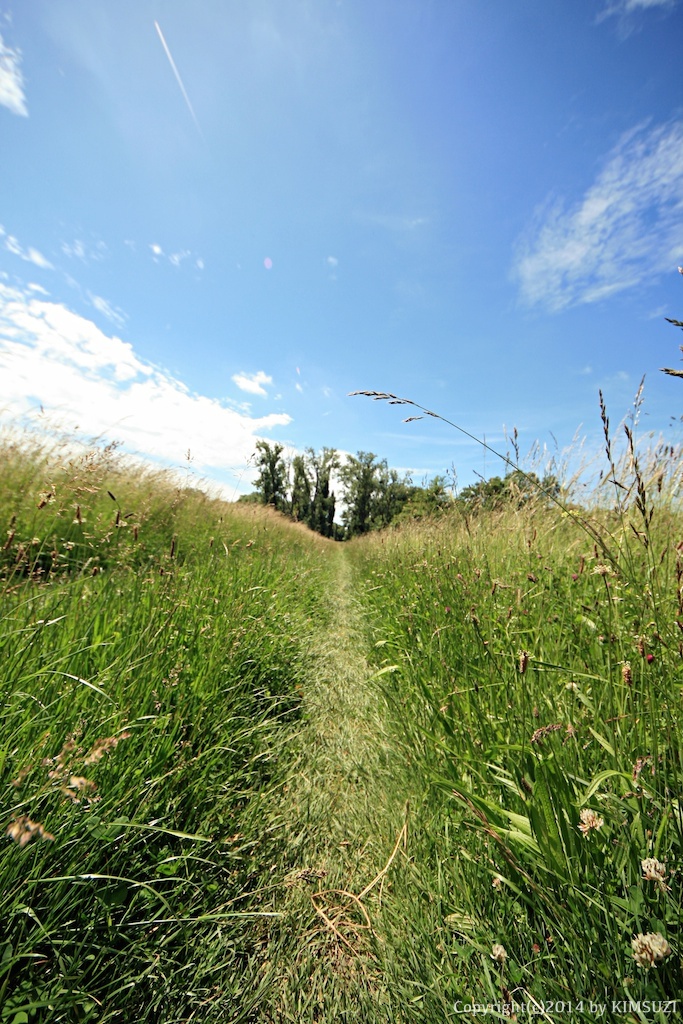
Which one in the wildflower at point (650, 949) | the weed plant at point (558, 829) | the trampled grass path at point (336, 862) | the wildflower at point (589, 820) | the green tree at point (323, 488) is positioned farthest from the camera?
the green tree at point (323, 488)

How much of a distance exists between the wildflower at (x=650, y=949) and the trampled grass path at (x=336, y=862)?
31.2 inches

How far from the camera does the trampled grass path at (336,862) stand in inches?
45.3

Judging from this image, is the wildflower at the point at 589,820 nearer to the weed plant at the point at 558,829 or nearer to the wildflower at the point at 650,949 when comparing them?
the weed plant at the point at 558,829

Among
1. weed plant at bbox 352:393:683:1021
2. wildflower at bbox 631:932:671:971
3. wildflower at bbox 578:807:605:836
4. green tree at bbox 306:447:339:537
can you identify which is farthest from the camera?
green tree at bbox 306:447:339:537

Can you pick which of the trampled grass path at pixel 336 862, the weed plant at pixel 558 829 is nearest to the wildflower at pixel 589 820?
the weed plant at pixel 558 829

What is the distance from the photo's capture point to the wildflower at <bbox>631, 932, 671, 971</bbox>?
2.27ft

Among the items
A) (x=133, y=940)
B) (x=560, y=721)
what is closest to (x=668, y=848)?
(x=560, y=721)

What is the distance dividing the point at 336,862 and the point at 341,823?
8.6 inches

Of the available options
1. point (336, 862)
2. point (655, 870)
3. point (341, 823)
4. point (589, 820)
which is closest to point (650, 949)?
point (655, 870)

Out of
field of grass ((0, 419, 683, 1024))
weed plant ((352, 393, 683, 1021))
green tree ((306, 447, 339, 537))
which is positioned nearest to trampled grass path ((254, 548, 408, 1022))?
field of grass ((0, 419, 683, 1024))

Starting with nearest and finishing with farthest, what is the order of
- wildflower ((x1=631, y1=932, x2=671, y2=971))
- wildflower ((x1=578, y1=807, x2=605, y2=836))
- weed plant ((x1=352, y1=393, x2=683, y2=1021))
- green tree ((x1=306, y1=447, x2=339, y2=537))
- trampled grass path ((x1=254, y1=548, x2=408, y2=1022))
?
wildflower ((x1=631, y1=932, x2=671, y2=971)) < weed plant ((x1=352, y1=393, x2=683, y2=1021)) < wildflower ((x1=578, y1=807, x2=605, y2=836)) < trampled grass path ((x1=254, y1=548, x2=408, y2=1022)) < green tree ((x1=306, y1=447, x2=339, y2=537))

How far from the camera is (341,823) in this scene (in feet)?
5.99

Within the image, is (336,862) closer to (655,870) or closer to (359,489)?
(655,870)

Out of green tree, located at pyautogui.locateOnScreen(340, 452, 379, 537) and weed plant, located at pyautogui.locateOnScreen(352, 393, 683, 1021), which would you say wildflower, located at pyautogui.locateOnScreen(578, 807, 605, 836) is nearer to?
weed plant, located at pyautogui.locateOnScreen(352, 393, 683, 1021)
